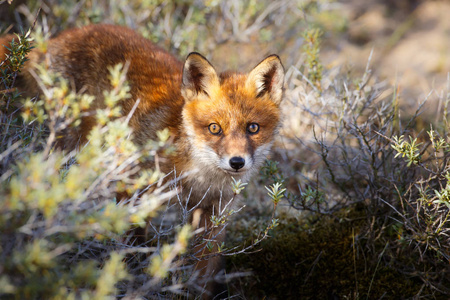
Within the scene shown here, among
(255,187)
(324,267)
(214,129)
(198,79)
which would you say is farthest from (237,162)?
(255,187)

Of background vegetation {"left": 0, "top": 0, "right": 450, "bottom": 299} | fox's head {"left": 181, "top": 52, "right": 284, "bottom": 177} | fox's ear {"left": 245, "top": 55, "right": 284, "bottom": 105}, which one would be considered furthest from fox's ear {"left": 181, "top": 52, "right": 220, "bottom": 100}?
background vegetation {"left": 0, "top": 0, "right": 450, "bottom": 299}

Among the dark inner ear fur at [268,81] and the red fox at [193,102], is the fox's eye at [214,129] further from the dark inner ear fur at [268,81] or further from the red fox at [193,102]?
the dark inner ear fur at [268,81]

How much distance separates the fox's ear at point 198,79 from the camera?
3.02 m

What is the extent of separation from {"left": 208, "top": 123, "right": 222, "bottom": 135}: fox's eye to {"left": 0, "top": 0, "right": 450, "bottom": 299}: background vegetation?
1.88 feet

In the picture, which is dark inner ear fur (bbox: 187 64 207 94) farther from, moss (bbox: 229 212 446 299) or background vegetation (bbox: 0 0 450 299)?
moss (bbox: 229 212 446 299)

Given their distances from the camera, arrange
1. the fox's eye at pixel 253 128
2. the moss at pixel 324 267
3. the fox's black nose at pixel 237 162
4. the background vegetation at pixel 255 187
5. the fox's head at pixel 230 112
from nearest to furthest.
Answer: the background vegetation at pixel 255 187
the fox's black nose at pixel 237 162
the fox's head at pixel 230 112
the fox's eye at pixel 253 128
the moss at pixel 324 267

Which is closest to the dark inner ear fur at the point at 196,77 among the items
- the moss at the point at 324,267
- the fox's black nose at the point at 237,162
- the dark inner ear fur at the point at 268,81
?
the dark inner ear fur at the point at 268,81

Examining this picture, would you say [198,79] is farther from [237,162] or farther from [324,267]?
[324,267]

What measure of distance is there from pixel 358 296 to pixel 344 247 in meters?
0.50

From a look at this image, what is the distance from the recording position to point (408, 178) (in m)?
3.23

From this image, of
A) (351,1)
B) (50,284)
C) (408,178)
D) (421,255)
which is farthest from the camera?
(351,1)

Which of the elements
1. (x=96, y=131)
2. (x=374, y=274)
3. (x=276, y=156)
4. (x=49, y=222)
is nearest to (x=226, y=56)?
(x=276, y=156)

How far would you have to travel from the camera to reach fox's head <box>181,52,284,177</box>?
286cm

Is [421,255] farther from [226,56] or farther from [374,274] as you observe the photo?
[226,56]
